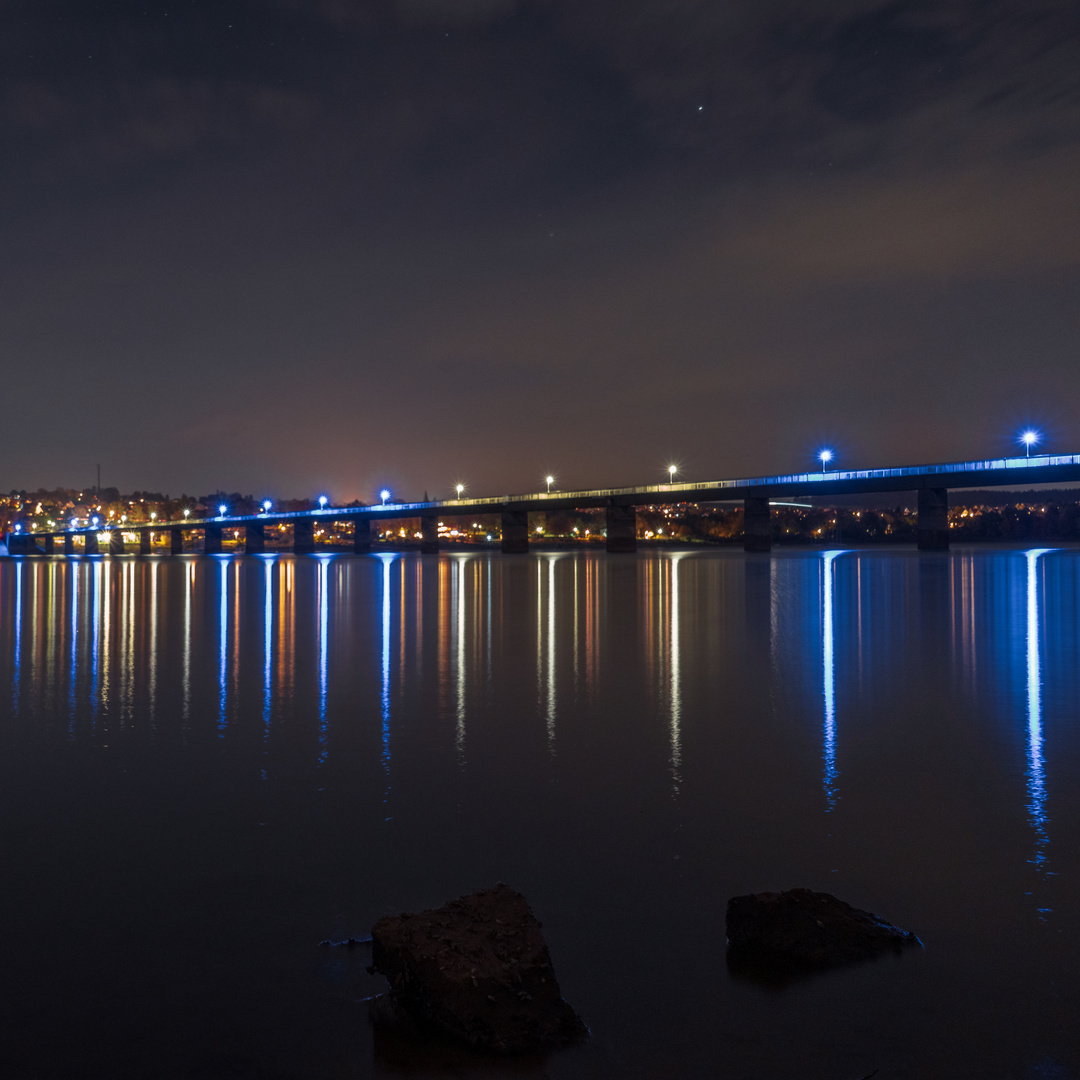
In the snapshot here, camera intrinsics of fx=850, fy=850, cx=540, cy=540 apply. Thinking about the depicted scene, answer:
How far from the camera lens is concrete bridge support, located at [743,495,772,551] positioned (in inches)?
4456

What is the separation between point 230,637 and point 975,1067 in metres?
18.9

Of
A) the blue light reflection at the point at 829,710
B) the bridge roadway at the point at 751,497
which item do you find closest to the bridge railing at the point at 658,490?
the bridge roadway at the point at 751,497

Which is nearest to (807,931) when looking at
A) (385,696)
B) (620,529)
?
(385,696)

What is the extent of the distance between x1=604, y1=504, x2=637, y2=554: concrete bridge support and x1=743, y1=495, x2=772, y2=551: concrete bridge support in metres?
17.2

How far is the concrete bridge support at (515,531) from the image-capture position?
5103 inches

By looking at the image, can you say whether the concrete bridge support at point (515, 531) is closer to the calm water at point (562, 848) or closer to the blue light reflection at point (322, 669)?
the blue light reflection at point (322, 669)

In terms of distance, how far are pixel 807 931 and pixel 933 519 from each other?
10805cm

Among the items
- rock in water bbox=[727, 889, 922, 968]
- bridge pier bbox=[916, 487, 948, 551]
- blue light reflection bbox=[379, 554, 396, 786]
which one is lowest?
rock in water bbox=[727, 889, 922, 968]

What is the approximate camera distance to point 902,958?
179 inches

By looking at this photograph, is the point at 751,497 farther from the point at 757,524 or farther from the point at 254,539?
the point at 254,539

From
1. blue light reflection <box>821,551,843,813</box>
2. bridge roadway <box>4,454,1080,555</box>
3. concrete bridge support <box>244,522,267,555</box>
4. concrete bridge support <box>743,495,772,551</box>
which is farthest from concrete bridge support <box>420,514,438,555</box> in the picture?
blue light reflection <box>821,551,843,813</box>

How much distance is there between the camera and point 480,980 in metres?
3.98

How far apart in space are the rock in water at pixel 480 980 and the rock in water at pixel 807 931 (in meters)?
1.18

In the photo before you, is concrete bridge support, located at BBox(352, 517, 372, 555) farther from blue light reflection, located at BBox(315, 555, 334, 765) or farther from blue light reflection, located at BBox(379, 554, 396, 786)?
blue light reflection, located at BBox(379, 554, 396, 786)
